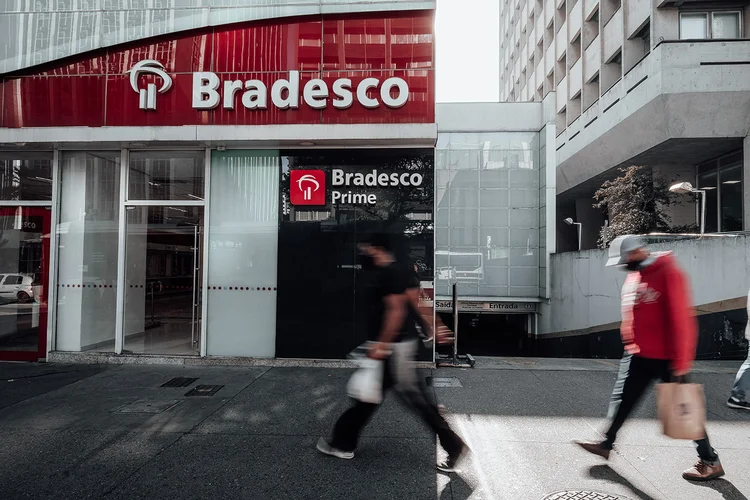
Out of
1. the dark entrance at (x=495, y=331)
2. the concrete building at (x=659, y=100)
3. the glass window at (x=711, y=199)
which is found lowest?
the dark entrance at (x=495, y=331)

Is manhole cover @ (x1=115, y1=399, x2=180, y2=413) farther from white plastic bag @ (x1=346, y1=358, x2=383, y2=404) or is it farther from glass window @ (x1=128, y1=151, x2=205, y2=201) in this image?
glass window @ (x1=128, y1=151, x2=205, y2=201)

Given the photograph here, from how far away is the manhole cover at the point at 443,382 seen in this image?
625 cm

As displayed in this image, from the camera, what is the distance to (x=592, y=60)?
22062mm

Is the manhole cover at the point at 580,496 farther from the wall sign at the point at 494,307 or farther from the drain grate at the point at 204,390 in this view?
the wall sign at the point at 494,307

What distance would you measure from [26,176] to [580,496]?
9.18 m

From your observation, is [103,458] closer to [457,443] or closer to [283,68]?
[457,443]

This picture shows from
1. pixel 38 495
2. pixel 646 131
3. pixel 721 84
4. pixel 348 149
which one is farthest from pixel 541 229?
pixel 38 495

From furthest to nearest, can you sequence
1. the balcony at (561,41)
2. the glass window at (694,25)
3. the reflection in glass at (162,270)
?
the balcony at (561,41)
the glass window at (694,25)
the reflection in glass at (162,270)

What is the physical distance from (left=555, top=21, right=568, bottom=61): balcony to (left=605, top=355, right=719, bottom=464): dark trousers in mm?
26140

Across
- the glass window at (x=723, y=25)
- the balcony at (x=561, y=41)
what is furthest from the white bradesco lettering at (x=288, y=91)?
the balcony at (x=561, y=41)

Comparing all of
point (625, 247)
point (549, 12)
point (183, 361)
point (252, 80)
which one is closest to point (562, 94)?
point (549, 12)

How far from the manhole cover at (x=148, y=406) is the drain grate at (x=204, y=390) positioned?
0.97 feet

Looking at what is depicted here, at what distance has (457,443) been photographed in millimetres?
3617

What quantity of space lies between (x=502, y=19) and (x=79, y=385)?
157ft
